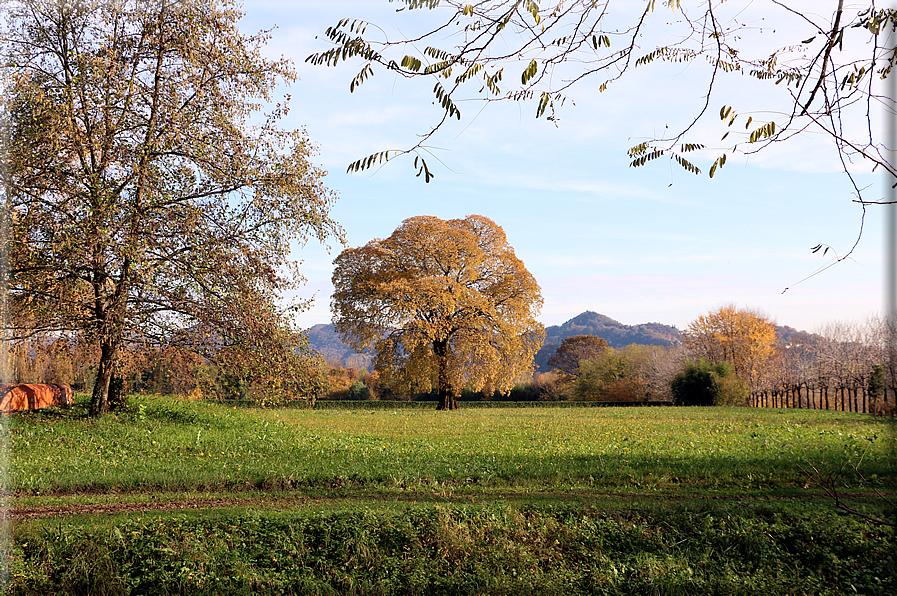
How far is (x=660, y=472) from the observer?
30.4 feet

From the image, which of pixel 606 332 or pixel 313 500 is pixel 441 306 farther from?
pixel 606 332

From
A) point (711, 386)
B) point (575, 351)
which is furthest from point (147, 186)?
point (575, 351)

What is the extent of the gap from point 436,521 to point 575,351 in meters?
56.1

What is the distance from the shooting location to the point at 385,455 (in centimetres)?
1038

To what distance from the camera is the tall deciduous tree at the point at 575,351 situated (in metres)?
59.8

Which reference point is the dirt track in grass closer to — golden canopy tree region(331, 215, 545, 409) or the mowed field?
the mowed field

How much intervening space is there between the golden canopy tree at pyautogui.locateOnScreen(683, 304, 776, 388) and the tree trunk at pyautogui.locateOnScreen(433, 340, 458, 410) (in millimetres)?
23341

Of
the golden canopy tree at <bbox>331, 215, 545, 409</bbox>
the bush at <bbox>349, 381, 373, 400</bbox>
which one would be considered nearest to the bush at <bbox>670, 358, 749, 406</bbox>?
the golden canopy tree at <bbox>331, 215, 545, 409</bbox>

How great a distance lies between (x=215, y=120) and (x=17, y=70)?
368cm

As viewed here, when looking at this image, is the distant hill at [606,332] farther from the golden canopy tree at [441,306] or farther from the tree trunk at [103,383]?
the tree trunk at [103,383]

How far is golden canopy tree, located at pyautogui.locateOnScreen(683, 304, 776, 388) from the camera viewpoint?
4175cm

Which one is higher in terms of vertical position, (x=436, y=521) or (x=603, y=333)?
(x=603, y=333)

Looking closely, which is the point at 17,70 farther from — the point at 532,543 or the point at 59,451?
the point at 532,543

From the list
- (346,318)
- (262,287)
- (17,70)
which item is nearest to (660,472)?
(262,287)
